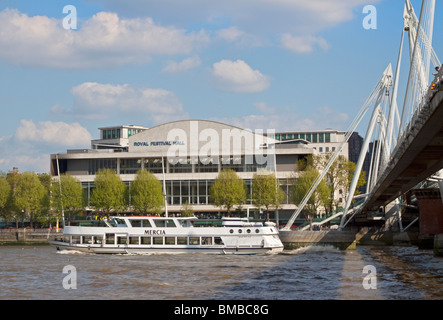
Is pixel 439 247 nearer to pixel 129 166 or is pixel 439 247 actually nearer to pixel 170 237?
pixel 170 237

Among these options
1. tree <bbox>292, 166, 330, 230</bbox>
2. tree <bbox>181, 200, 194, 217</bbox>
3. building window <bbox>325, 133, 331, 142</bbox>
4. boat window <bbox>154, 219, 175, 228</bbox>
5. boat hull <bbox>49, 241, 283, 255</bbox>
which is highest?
building window <bbox>325, 133, 331, 142</bbox>

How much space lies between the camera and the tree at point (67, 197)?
104 metres

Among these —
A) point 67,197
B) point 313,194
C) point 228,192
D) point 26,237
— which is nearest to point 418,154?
point 313,194

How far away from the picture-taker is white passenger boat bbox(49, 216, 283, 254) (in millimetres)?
65062

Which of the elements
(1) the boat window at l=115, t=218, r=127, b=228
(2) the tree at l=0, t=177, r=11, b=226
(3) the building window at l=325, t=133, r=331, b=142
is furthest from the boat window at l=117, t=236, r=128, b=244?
(3) the building window at l=325, t=133, r=331, b=142

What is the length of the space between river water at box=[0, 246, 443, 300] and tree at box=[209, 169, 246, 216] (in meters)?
42.0

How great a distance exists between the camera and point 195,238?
66.6 meters

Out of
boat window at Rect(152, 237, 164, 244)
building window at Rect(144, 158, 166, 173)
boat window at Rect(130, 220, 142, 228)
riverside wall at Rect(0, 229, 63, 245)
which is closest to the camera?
boat window at Rect(152, 237, 164, 244)

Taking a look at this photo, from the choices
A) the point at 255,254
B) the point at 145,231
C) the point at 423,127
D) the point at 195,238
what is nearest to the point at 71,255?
the point at 145,231

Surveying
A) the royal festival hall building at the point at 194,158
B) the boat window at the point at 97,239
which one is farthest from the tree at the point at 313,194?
the boat window at the point at 97,239

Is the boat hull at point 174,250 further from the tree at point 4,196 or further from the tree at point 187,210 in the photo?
the tree at point 4,196

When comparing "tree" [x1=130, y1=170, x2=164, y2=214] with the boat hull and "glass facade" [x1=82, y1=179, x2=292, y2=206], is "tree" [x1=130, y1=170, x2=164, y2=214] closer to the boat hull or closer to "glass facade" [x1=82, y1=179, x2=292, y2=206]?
"glass facade" [x1=82, y1=179, x2=292, y2=206]

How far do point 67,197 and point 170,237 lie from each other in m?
42.2

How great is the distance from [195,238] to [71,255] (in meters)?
11.6
